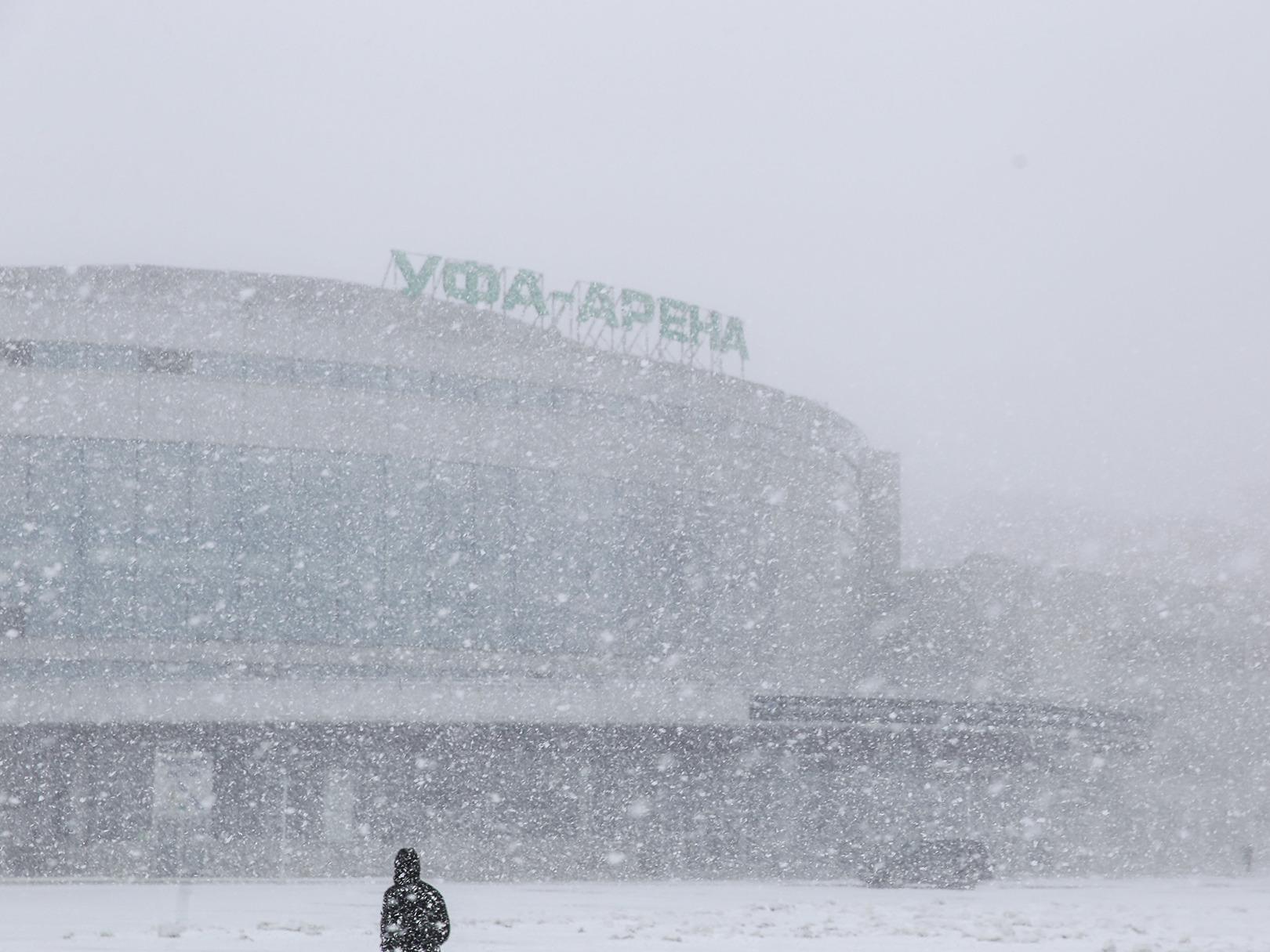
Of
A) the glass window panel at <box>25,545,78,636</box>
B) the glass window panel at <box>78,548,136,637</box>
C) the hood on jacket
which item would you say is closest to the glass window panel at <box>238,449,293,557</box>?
the glass window panel at <box>78,548,136,637</box>

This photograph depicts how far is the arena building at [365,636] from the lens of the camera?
148 ft

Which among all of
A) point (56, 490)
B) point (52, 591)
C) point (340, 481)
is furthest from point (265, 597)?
point (56, 490)

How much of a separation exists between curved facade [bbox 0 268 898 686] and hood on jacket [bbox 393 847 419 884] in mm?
39304

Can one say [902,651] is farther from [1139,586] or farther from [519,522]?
[519,522]

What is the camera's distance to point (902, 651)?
79.4 m

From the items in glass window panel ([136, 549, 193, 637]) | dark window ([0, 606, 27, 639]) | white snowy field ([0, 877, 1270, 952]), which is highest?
glass window panel ([136, 549, 193, 637])

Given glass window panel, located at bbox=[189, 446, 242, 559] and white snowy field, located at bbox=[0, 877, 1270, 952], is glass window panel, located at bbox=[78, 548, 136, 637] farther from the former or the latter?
white snowy field, located at bbox=[0, 877, 1270, 952]

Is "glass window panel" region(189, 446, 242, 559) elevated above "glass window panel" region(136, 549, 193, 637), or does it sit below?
above

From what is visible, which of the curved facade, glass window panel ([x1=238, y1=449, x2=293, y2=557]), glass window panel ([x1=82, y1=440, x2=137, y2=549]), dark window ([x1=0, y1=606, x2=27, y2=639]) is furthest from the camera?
glass window panel ([x1=238, y1=449, x2=293, y2=557])

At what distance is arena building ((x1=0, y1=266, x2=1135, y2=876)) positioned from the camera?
4503 centimetres

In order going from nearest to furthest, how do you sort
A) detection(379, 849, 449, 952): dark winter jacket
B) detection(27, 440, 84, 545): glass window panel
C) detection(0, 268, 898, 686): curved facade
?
detection(379, 849, 449, 952): dark winter jacket < detection(27, 440, 84, 545): glass window panel < detection(0, 268, 898, 686): curved facade

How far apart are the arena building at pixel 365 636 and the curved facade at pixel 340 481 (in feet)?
0.30

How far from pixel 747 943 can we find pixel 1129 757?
135 ft

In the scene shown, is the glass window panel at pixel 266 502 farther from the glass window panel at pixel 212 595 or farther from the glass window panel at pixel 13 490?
the glass window panel at pixel 13 490
